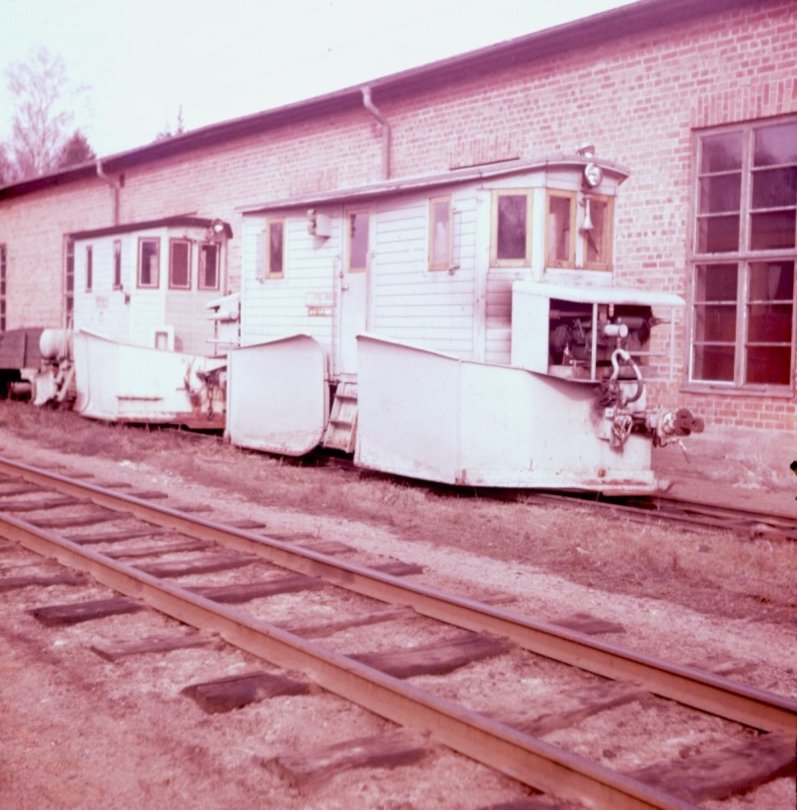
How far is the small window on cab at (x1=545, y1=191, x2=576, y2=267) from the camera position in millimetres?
10289

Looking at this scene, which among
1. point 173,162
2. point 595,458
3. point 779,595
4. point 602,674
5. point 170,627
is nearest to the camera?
point 602,674

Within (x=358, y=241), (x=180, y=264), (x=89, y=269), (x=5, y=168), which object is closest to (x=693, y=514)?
(x=358, y=241)

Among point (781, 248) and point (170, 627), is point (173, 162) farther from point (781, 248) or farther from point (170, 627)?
point (170, 627)

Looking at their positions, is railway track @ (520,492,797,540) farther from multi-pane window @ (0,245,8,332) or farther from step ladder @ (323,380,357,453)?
multi-pane window @ (0,245,8,332)

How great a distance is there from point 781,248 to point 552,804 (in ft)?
32.0

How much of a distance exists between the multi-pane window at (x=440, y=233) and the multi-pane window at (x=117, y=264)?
29.0 feet

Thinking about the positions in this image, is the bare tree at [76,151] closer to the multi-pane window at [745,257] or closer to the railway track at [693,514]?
the multi-pane window at [745,257]

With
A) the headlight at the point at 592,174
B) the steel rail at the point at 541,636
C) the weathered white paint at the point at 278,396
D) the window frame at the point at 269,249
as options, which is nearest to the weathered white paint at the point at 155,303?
the window frame at the point at 269,249

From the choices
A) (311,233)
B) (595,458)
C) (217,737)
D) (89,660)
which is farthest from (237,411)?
(217,737)

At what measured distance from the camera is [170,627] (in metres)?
5.54

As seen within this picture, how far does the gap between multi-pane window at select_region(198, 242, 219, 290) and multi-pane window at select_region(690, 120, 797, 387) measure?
8856mm

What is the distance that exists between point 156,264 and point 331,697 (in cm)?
1435

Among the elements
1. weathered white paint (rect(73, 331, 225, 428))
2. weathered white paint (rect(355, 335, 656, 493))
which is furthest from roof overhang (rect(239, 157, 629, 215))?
weathered white paint (rect(73, 331, 225, 428))

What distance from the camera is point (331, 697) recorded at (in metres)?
4.43
